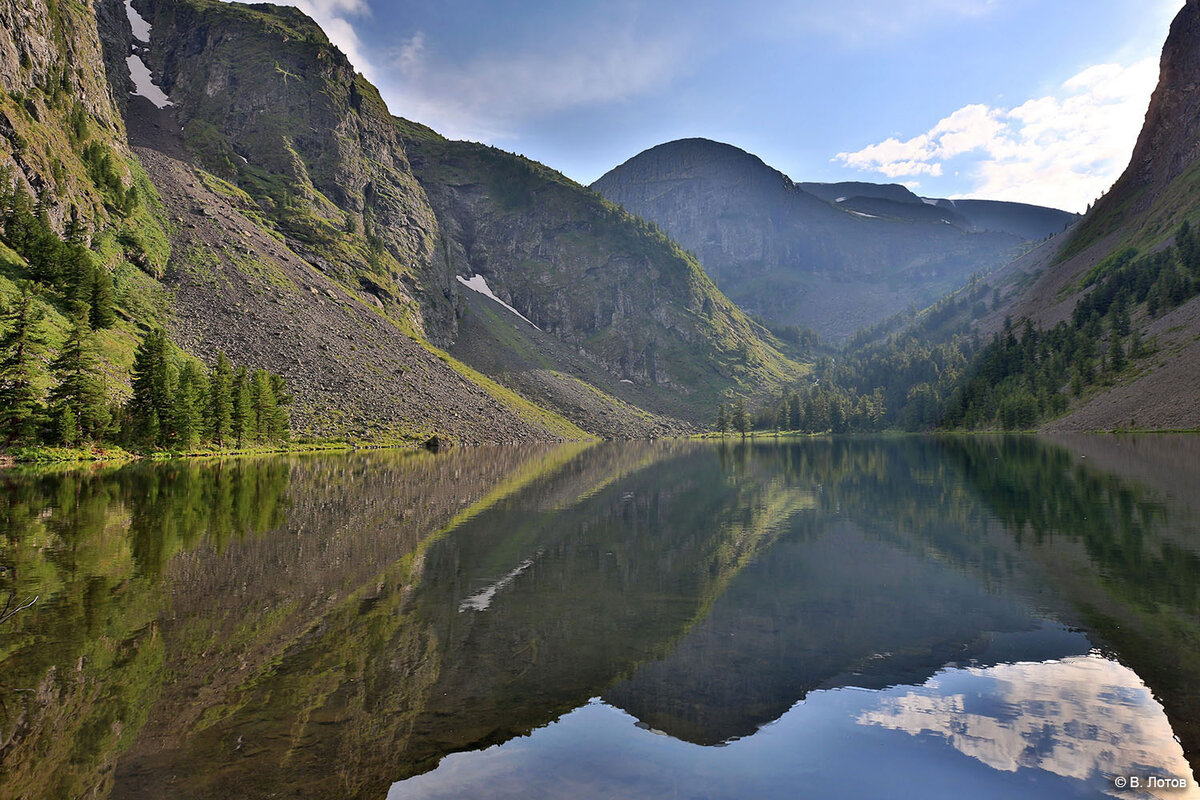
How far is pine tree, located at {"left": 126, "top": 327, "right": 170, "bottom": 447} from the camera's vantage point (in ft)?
235

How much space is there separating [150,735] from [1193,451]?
8995cm

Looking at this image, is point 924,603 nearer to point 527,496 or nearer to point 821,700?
point 821,700

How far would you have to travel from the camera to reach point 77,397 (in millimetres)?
62562

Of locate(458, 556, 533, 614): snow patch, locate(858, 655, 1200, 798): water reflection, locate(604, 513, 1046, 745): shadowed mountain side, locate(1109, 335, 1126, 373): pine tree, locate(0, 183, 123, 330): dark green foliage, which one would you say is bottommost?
locate(458, 556, 533, 614): snow patch

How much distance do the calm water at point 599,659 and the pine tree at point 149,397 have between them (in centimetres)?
5084

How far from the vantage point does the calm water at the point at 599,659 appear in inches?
336

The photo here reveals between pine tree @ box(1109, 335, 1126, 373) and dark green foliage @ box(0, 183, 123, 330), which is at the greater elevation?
dark green foliage @ box(0, 183, 123, 330)

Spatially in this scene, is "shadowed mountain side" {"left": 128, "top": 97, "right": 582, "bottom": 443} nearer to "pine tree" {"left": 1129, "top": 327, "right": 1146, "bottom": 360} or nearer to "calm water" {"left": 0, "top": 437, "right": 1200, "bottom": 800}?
"calm water" {"left": 0, "top": 437, "right": 1200, "bottom": 800}

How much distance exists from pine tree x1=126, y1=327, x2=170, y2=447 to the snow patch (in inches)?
2854

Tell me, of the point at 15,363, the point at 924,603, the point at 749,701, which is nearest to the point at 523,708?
the point at 749,701

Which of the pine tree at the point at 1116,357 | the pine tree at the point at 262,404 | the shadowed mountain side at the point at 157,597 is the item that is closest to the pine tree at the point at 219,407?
the pine tree at the point at 262,404

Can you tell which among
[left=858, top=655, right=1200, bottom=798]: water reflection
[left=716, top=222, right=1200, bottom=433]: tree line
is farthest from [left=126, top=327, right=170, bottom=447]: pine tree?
[left=716, top=222, right=1200, bottom=433]: tree line

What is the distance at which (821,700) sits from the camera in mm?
11016

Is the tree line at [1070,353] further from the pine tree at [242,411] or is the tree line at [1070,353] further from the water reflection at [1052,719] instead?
the pine tree at [242,411]
